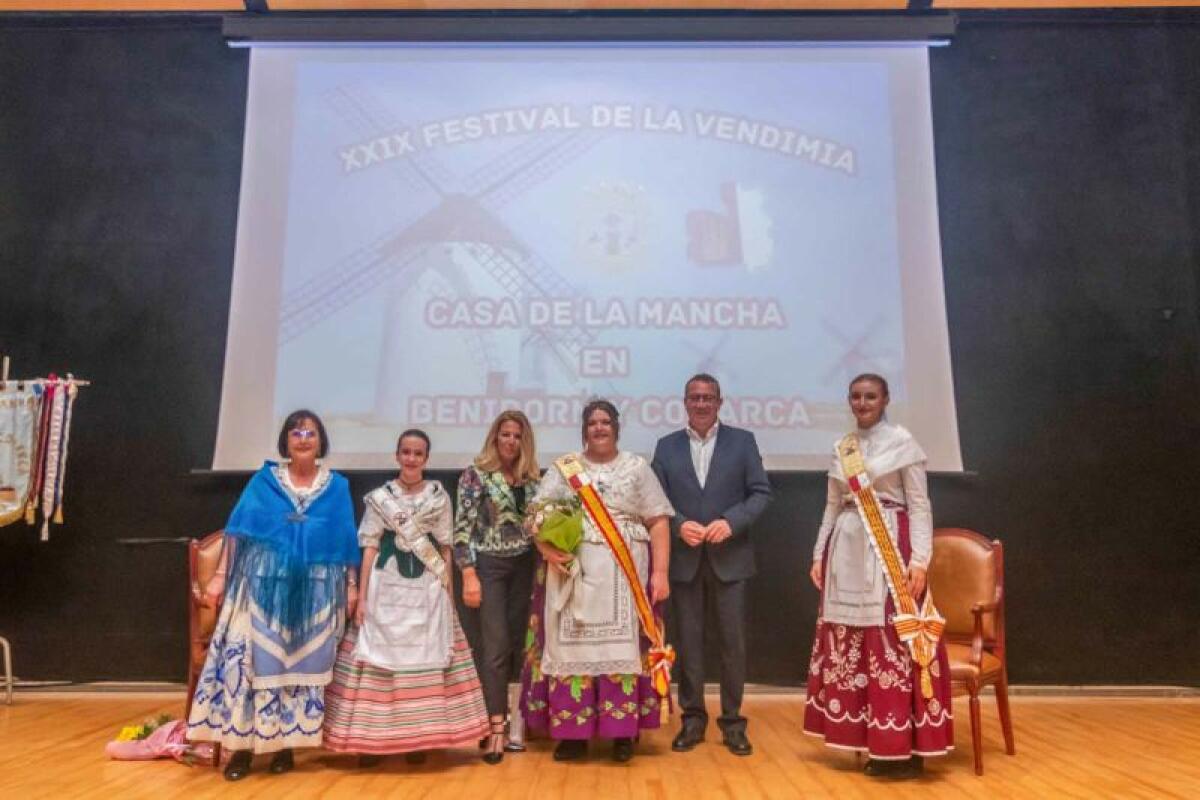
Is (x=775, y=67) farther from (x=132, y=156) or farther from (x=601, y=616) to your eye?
(x=132, y=156)

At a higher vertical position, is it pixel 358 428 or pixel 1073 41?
pixel 1073 41

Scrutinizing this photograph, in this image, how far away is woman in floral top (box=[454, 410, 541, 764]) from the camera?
3.45 metres

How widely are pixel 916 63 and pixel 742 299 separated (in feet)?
5.56

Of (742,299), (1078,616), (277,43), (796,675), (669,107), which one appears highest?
(277,43)

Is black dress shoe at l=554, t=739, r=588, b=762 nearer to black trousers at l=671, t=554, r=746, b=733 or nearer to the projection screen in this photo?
black trousers at l=671, t=554, r=746, b=733

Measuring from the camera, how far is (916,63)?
16.1ft

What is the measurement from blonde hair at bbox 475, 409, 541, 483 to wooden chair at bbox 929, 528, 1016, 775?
173cm

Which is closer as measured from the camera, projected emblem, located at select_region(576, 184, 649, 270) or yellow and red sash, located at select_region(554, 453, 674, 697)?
yellow and red sash, located at select_region(554, 453, 674, 697)

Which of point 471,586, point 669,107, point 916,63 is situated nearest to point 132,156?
point 669,107

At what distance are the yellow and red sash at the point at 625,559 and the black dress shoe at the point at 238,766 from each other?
4.76ft

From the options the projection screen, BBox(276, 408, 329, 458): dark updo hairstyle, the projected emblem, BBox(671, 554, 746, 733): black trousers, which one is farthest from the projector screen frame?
BBox(671, 554, 746, 733): black trousers

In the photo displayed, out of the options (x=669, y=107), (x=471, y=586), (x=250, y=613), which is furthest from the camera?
(x=669, y=107)

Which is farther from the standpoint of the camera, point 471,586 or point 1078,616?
point 1078,616

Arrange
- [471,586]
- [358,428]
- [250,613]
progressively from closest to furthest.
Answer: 1. [250,613]
2. [471,586]
3. [358,428]
